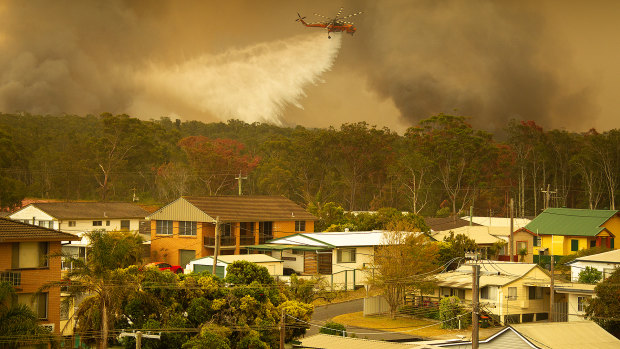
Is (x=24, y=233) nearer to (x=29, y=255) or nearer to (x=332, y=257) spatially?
(x=29, y=255)

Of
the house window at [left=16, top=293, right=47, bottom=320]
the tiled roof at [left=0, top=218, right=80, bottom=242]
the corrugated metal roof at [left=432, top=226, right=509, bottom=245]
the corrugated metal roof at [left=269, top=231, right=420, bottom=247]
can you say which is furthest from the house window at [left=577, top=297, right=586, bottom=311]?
the house window at [left=16, top=293, right=47, bottom=320]

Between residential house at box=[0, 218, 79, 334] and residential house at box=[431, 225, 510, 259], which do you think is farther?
residential house at box=[431, 225, 510, 259]

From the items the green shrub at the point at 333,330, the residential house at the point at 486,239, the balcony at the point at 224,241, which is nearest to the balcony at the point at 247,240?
the balcony at the point at 224,241

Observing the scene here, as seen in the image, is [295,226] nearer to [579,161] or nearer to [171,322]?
[171,322]

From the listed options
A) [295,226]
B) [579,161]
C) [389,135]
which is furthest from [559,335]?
[389,135]

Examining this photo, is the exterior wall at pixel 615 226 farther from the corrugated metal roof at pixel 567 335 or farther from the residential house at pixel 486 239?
the corrugated metal roof at pixel 567 335

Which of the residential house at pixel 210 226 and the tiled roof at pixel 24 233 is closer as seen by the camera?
the tiled roof at pixel 24 233

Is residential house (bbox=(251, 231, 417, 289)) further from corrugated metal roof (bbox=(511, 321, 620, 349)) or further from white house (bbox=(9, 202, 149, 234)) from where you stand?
corrugated metal roof (bbox=(511, 321, 620, 349))
